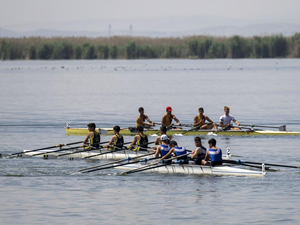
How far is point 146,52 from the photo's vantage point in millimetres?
115188

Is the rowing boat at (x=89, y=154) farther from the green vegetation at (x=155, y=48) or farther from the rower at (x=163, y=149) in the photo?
the green vegetation at (x=155, y=48)

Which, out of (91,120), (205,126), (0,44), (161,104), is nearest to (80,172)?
(205,126)

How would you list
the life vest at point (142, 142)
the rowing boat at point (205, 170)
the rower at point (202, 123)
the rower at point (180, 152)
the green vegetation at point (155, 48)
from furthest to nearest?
1. the green vegetation at point (155, 48)
2. the rower at point (202, 123)
3. the life vest at point (142, 142)
4. the rower at point (180, 152)
5. the rowing boat at point (205, 170)

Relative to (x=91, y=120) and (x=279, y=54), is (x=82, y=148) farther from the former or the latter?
(x=279, y=54)

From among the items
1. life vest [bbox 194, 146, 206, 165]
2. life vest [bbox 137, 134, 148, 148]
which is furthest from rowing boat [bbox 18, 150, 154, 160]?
life vest [bbox 194, 146, 206, 165]

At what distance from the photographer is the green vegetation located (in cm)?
10775

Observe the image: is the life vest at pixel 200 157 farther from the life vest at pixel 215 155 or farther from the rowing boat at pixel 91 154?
the rowing boat at pixel 91 154

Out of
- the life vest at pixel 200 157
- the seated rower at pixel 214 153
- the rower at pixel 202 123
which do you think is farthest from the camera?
the rower at pixel 202 123

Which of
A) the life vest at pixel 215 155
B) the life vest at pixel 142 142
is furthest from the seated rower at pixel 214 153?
the life vest at pixel 142 142

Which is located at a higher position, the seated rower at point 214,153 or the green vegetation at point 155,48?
the green vegetation at point 155,48

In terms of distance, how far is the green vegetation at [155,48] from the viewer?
354 feet

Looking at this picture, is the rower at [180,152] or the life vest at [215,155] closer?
the life vest at [215,155]

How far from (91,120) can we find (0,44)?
2676 inches

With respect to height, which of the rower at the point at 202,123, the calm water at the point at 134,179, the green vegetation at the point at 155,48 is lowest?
the calm water at the point at 134,179
